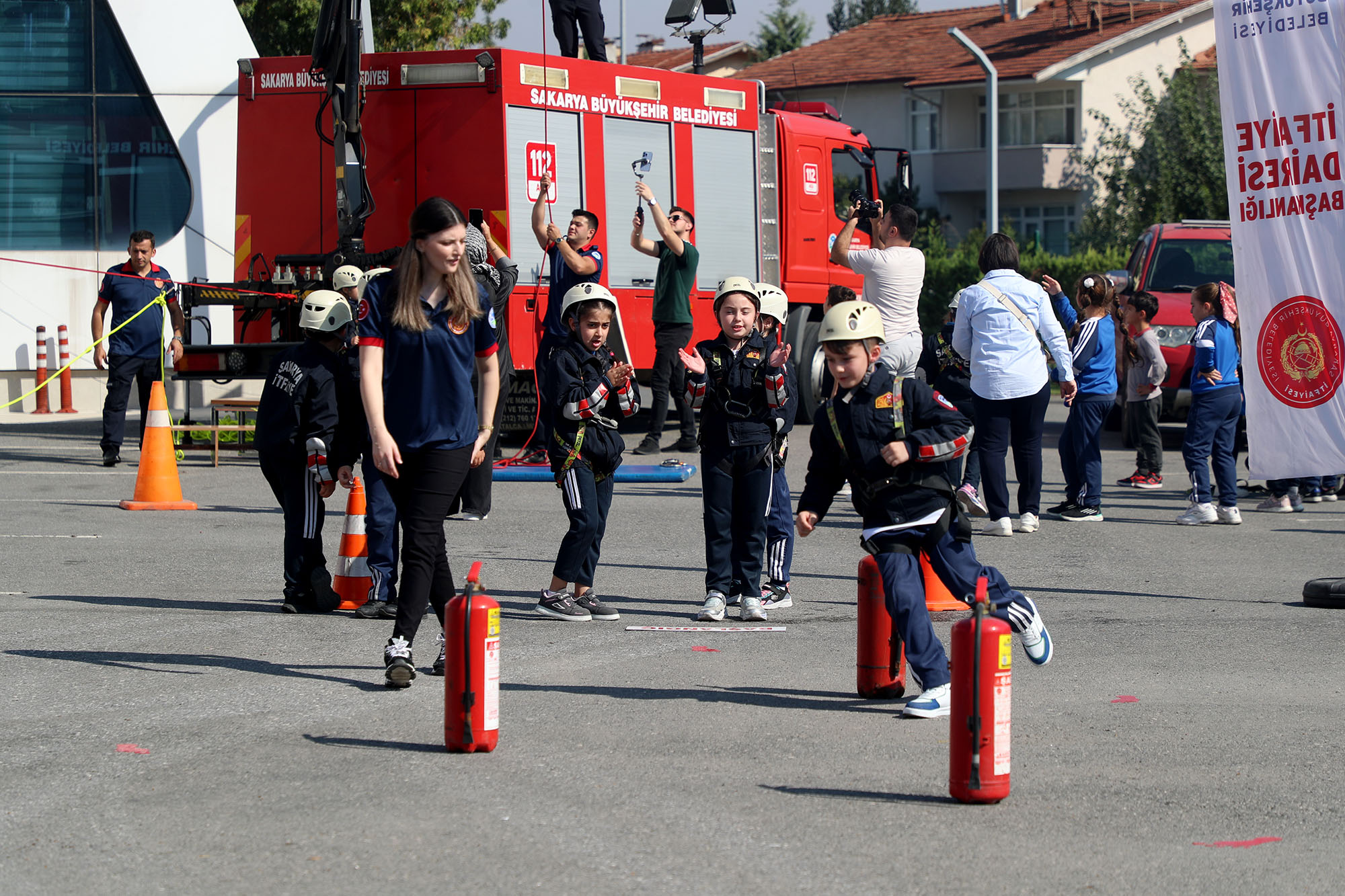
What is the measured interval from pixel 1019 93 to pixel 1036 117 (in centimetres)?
99

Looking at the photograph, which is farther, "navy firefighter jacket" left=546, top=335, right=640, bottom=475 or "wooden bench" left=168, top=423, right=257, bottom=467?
"wooden bench" left=168, top=423, right=257, bottom=467

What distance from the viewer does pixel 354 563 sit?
320 inches

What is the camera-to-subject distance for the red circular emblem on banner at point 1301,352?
318 inches

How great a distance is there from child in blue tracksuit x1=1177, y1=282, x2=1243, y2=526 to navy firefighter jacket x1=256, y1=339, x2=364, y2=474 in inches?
254

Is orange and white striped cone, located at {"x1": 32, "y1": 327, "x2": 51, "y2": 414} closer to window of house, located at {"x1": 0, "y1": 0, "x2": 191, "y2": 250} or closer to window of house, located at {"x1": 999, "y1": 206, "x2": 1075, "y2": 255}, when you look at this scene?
window of house, located at {"x1": 0, "y1": 0, "x2": 191, "y2": 250}

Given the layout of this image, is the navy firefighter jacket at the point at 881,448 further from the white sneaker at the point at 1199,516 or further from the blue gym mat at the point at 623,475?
the blue gym mat at the point at 623,475

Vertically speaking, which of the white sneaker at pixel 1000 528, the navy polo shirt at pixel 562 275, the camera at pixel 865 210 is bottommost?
the white sneaker at pixel 1000 528

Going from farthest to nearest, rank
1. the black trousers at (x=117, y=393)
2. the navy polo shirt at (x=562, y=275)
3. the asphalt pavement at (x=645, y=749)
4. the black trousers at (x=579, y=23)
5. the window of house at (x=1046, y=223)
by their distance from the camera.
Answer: the window of house at (x=1046, y=223), the black trousers at (x=579, y=23), the black trousers at (x=117, y=393), the navy polo shirt at (x=562, y=275), the asphalt pavement at (x=645, y=749)

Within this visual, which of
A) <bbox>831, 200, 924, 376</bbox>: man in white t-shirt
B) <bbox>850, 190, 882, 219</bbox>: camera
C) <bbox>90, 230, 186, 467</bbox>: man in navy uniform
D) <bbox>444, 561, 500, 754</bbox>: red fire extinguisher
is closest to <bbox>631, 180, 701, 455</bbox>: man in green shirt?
<bbox>850, 190, 882, 219</bbox>: camera

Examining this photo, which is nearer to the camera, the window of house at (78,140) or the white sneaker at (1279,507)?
the white sneaker at (1279,507)

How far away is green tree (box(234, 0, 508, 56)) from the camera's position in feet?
85.5

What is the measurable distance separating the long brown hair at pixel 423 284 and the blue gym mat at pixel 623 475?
7249 millimetres

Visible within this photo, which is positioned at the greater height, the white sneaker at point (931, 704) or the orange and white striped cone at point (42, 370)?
the orange and white striped cone at point (42, 370)

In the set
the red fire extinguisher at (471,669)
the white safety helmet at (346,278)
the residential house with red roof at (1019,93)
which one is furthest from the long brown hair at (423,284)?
the residential house with red roof at (1019,93)
